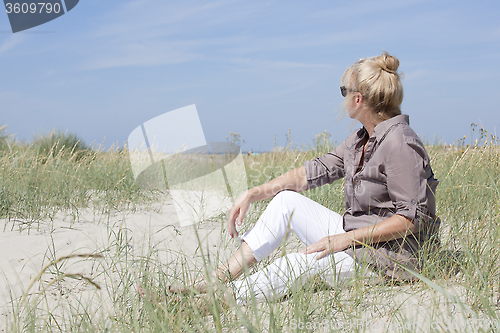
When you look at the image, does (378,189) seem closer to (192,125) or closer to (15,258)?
(192,125)

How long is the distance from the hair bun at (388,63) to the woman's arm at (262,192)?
0.90m

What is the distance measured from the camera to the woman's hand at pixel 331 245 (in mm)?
1919

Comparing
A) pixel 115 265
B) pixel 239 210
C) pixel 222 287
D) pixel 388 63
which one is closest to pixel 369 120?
pixel 388 63

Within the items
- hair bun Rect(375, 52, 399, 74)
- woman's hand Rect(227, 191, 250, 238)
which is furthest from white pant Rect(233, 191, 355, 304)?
hair bun Rect(375, 52, 399, 74)

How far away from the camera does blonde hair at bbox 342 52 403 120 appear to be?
2080 mm

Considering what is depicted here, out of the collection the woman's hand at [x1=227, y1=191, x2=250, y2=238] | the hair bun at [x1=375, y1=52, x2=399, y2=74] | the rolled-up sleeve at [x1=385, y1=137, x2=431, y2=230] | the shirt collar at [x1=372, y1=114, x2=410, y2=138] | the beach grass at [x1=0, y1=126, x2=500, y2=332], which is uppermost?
the hair bun at [x1=375, y1=52, x2=399, y2=74]

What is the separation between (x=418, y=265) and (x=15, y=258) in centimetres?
277

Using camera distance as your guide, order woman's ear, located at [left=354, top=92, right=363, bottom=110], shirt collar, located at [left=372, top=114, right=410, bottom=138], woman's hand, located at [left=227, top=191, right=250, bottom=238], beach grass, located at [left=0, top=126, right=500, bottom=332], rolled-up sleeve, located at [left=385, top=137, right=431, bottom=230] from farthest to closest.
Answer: woman's hand, located at [left=227, top=191, right=250, bottom=238]
woman's ear, located at [left=354, top=92, right=363, bottom=110]
shirt collar, located at [left=372, top=114, right=410, bottom=138]
rolled-up sleeve, located at [left=385, top=137, right=431, bottom=230]
beach grass, located at [left=0, top=126, right=500, bottom=332]

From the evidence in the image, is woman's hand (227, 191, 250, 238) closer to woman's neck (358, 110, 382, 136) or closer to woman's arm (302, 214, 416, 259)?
woman's arm (302, 214, 416, 259)

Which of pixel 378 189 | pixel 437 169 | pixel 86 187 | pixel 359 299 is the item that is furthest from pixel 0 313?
pixel 437 169

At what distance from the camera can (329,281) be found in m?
1.98

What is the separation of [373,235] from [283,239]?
1.96ft

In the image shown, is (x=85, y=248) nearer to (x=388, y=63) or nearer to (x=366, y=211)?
(x=366, y=211)

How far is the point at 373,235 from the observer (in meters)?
1.89
